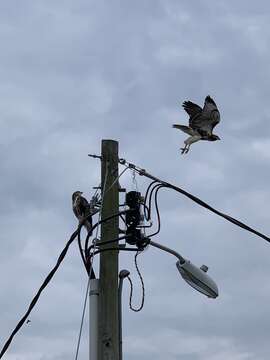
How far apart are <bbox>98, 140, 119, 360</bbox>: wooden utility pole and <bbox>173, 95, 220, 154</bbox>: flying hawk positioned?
822mm

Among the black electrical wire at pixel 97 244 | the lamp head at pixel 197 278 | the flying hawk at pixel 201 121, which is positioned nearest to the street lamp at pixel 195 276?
the lamp head at pixel 197 278

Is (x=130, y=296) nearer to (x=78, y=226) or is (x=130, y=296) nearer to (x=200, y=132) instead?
(x=78, y=226)

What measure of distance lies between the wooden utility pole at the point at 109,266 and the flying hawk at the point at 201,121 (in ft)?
2.70

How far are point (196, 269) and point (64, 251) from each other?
1313mm

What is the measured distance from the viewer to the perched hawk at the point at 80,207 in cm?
792

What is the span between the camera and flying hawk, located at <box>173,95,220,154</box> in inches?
319

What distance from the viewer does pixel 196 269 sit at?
7.58 m

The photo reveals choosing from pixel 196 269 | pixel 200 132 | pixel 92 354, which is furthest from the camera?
pixel 200 132

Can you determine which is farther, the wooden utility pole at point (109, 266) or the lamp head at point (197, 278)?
the lamp head at point (197, 278)

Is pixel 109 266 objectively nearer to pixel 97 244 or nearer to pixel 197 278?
pixel 97 244

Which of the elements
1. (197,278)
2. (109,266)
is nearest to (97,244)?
(109,266)

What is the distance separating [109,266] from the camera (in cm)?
728

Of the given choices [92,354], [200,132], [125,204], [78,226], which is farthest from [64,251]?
[200,132]

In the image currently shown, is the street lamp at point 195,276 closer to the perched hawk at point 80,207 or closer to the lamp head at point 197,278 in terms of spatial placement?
the lamp head at point 197,278
